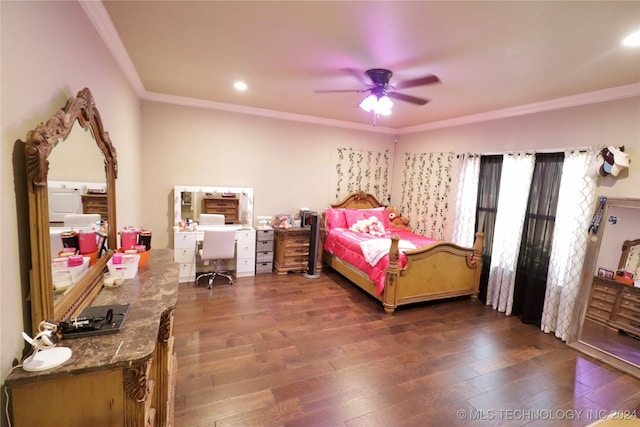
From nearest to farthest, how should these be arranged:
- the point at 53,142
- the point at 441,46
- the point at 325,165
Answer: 1. the point at 53,142
2. the point at 441,46
3. the point at 325,165

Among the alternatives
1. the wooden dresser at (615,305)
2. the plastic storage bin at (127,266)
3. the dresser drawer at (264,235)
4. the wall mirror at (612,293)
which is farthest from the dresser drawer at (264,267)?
the wooden dresser at (615,305)

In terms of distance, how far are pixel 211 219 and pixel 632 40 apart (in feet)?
A: 15.2

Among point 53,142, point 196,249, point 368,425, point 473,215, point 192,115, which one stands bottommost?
point 368,425

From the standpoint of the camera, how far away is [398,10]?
172cm

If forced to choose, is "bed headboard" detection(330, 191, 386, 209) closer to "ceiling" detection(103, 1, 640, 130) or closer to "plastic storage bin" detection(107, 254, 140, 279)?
"ceiling" detection(103, 1, 640, 130)

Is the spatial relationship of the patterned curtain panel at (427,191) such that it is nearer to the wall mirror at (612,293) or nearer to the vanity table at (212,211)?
the wall mirror at (612,293)

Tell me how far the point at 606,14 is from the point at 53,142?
2901mm

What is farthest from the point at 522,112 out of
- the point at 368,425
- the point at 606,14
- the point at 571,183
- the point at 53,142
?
the point at 53,142

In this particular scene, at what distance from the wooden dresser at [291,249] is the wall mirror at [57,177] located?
9.49 ft

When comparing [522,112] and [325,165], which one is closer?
[522,112]

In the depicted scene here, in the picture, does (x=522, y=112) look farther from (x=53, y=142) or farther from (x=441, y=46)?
Result: (x=53, y=142)

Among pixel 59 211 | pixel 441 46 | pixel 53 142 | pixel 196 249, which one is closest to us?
pixel 53 142

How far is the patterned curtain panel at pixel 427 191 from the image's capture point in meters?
4.64

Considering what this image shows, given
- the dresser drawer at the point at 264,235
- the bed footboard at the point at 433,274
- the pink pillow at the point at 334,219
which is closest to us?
the bed footboard at the point at 433,274
